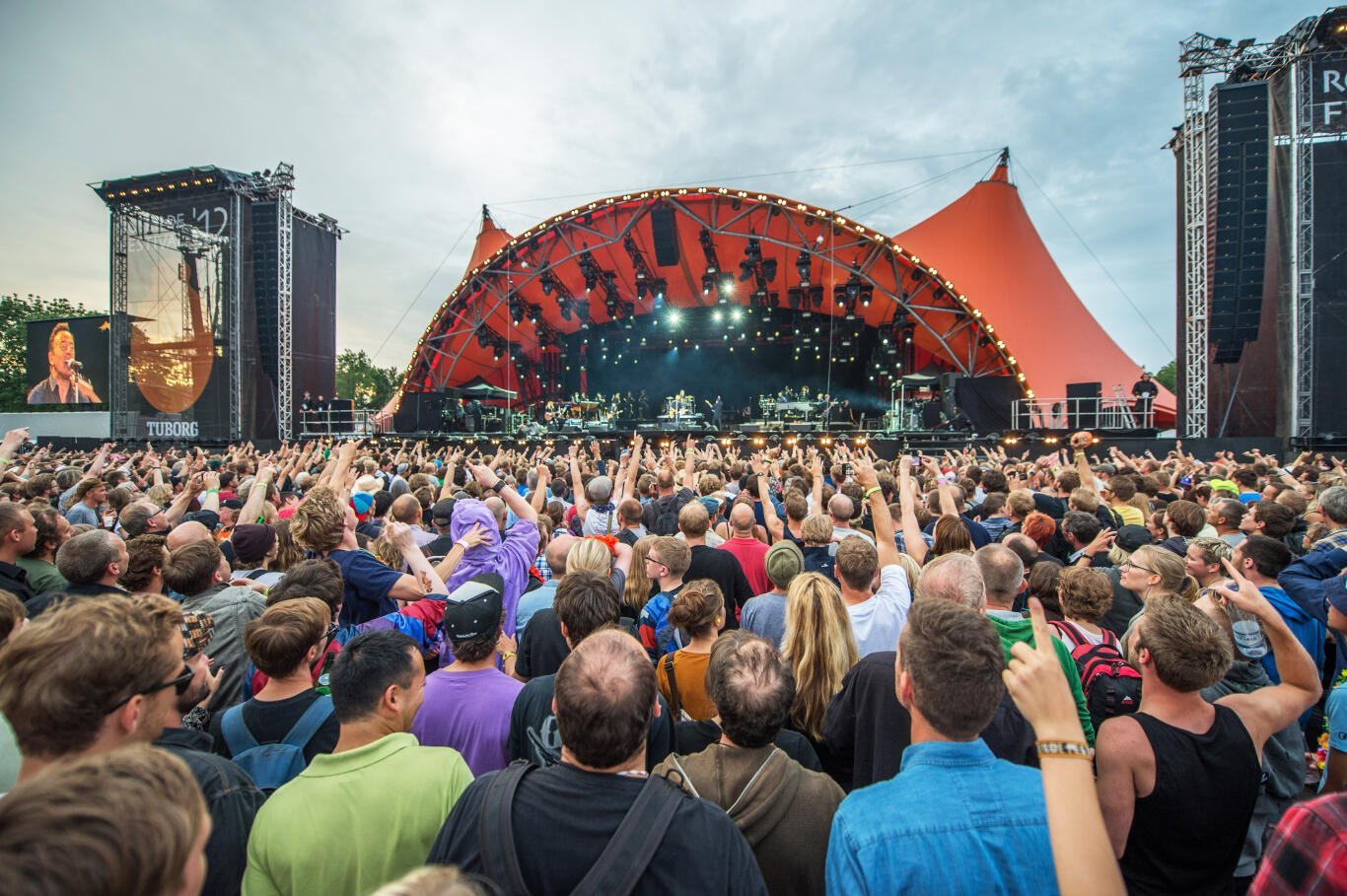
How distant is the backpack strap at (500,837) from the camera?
1197mm

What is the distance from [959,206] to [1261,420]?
10780 millimetres

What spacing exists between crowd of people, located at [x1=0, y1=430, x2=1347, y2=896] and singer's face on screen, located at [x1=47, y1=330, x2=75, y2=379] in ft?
114

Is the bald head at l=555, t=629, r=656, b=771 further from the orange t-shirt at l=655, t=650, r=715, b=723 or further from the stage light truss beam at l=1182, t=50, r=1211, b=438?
the stage light truss beam at l=1182, t=50, r=1211, b=438

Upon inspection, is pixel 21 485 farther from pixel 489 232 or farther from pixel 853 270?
pixel 489 232

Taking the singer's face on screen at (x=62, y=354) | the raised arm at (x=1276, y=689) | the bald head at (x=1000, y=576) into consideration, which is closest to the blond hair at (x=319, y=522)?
the bald head at (x=1000, y=576)

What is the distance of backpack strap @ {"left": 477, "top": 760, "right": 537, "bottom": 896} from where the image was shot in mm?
1197

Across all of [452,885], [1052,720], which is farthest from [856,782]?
[452,885]

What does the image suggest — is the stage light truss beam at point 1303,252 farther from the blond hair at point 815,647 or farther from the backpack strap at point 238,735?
the backpack strap at point 238,735

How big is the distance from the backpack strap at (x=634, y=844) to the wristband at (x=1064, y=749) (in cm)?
67

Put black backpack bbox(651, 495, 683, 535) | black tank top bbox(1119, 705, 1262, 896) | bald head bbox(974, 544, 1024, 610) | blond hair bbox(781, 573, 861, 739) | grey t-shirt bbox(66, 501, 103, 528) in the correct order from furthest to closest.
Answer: black backpack bbox(651, 495, 683, 535)
grey t-shirt bbox(66, 501, 103, 528)
bald head bbox(974, 544, 1024, 610)
blond hair bbox(781, 573, 861, 739)
black tank top bbox(1119, 705, 1262, 896)

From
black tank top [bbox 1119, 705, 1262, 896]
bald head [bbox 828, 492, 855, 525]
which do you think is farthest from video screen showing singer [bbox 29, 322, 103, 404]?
black tank top [bbox 1119, 705, 1262, 896]

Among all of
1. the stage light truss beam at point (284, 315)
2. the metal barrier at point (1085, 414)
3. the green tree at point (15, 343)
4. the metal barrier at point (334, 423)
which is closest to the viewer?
the metal barrier at point (1085, 414)

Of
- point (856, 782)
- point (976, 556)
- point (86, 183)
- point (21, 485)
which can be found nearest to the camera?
point (856, 782)

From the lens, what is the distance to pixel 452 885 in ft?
2.28
